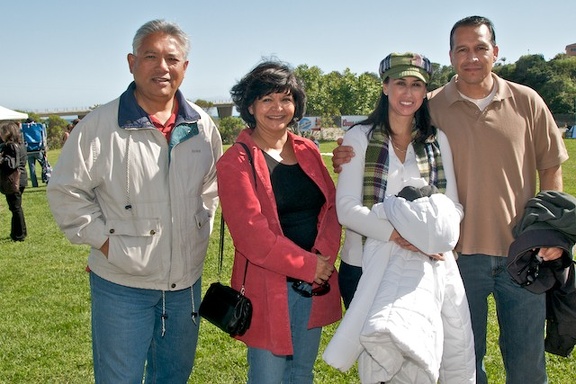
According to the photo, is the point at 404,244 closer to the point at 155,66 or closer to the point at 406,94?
the point at 406,94

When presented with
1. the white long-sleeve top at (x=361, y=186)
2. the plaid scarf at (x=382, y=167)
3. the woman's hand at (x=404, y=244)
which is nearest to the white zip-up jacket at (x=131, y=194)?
the white long-sleeve top at (x=361, y=186)

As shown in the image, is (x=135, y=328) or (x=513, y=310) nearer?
(x=135, y=328)

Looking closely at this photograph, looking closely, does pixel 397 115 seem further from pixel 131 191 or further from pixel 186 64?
pixel 131 191

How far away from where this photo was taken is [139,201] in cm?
277

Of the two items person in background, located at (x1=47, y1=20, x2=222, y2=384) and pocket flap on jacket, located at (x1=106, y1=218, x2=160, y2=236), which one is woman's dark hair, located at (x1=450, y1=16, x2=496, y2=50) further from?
pocket flap on jacket, located at (x1=106, y1=218, x2=160, y2=236)

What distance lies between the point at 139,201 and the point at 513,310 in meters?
2.17

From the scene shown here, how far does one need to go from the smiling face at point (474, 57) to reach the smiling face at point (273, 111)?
1012 millimetres

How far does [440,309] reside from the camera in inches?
99.7

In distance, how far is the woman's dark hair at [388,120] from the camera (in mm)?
2988

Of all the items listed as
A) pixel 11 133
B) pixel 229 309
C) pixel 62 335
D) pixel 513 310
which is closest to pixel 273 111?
pixel 229 309

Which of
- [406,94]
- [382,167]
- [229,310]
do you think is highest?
[406,94]

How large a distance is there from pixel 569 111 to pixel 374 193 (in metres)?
60.6

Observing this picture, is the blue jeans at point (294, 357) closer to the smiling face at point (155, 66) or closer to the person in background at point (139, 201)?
the person in background at point (139, 201)

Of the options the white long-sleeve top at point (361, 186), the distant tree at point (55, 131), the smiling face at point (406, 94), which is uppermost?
the smiling face at point (406, 94)
